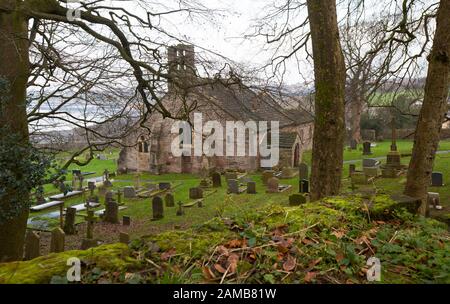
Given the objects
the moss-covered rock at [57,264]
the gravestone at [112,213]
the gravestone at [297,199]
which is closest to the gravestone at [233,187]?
the gravestone at [112,213]

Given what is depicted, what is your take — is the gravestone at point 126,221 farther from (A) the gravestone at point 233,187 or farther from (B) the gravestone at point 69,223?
(A) the gravestone at point 233,187

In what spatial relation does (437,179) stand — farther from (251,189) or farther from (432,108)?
(432,108)

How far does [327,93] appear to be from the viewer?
241 inches

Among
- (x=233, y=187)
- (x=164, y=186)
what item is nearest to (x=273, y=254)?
(x=233, y=187)

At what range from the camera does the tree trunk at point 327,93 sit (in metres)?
6.04

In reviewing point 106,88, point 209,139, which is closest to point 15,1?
point 106,88

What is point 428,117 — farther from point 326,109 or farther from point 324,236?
point 324,236

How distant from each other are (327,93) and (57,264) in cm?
500

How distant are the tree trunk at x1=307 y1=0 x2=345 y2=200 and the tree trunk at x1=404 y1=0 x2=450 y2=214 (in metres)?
2.24

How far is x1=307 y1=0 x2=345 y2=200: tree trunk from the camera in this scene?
6.04m

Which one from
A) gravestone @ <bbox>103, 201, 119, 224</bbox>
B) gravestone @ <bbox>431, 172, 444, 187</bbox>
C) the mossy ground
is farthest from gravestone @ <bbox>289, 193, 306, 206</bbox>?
the mossy ground

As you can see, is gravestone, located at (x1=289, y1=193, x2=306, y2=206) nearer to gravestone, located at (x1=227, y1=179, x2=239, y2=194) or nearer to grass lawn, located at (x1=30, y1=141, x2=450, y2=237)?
grass lawn, located at (x1=30, y1=141, x2=450, y2=237)
